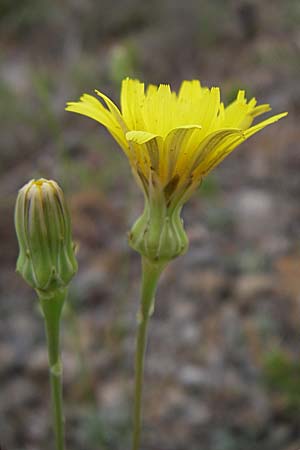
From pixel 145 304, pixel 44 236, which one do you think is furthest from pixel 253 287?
pixel 44 236

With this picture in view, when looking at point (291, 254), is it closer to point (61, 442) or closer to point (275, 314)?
point (275, 314)

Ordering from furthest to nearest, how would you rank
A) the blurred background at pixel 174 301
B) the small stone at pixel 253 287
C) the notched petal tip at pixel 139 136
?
the small stone at pixel 253 287, the blurred background at pixel 174 301, the notched petal tip at pixel 139 136

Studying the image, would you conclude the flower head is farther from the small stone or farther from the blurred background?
the small stone

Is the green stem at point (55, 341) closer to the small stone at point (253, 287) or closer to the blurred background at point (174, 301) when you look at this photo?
the blurred background at point (174, 301)

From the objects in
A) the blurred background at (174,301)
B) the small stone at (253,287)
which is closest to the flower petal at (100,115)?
the blurred background at (174,301)

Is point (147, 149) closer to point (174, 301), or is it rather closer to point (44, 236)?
point (44, 236)

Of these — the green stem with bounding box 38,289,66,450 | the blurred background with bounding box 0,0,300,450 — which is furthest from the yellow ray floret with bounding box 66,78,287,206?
the blurred background with bounding box 0,0,300,450

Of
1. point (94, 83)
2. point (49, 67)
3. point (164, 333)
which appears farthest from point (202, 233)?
point (49, 67)
